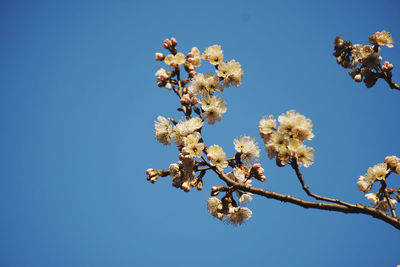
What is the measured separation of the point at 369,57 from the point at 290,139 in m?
1.97

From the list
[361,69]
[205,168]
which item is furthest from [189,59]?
[361,69]

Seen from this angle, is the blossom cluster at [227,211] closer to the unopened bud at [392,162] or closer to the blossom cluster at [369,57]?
the unopened bud at [392,162]

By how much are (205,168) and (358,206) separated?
4.09ft

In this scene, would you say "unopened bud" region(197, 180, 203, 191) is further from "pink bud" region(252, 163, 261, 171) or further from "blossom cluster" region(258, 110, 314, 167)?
"blossom cluster" region(258, 110, 314, 167)

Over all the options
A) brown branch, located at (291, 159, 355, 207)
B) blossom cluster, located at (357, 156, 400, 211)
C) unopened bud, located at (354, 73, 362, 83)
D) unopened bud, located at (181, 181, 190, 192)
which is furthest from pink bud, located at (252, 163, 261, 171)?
unopened bud, located at (354, 73, 362, 83)

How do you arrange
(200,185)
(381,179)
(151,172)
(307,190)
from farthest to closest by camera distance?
(151,172)
(200,185)
(381,179)
(307,190)

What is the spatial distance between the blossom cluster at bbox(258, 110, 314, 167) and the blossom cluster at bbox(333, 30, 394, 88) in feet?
5.74

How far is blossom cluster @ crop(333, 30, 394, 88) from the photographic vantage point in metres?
3.19

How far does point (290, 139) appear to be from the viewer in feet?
6.91

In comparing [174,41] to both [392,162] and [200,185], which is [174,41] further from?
[392,162]

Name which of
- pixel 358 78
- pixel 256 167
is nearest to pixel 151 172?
pixel 256 167

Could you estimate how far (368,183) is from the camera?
2.59 m

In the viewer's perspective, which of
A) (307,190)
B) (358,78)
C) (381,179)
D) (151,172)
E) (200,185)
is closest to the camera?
(307,190)

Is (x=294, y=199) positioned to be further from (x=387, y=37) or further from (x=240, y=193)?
(x=387, y=37)
